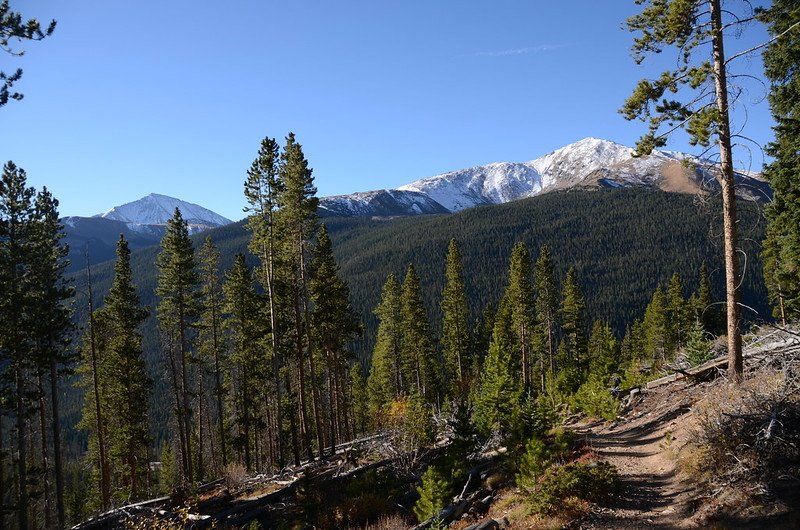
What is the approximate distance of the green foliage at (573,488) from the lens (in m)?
9.10

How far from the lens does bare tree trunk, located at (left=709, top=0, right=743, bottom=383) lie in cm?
1238

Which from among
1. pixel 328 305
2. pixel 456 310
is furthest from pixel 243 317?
pixel 456 310

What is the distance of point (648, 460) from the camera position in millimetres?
11930

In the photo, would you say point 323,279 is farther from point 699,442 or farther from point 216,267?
point 699,442

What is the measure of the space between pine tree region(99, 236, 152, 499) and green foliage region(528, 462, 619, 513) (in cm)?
2509

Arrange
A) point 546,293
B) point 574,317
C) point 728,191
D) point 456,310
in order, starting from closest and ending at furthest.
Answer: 1. point 728,191
2. point 546,293
3. point 456,310
4. point 574,317

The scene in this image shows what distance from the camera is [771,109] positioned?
829 inches

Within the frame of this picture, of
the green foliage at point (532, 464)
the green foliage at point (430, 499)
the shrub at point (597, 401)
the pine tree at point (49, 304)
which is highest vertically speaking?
the pine tree at point (49, 304)

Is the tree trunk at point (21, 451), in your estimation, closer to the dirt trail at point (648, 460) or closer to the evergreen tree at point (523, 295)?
the dirt trail at point (648, 460)

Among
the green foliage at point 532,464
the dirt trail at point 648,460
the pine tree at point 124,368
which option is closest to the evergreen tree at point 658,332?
the dirt trail at point 648,460

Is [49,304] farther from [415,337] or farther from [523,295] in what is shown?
[523,295]

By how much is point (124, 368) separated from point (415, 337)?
24.4m

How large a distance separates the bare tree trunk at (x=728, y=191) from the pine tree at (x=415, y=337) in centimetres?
3025

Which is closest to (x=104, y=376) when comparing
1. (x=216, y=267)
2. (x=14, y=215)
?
(x=216, y=267)
